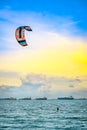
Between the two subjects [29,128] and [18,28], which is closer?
[18,28]

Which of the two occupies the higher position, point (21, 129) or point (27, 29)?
point (27, 29)

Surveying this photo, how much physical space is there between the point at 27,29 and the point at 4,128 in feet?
65.2

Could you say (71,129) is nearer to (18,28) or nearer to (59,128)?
(59,128)

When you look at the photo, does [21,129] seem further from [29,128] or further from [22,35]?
[22,35]

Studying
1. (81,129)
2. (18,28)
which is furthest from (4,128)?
(18,28)

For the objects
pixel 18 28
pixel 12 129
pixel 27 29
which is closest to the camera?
pixel 27 29

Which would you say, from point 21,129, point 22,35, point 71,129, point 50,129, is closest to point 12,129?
point 21,129

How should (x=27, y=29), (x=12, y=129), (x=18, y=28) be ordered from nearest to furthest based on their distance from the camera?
(x=27, y=29), (x=18, y=28), (x=12, y=129)

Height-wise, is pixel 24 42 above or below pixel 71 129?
above

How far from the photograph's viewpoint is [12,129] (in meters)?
47.2

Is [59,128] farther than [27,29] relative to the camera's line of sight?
Yes

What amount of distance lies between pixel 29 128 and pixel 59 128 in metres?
4.65

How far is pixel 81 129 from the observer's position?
4822cm

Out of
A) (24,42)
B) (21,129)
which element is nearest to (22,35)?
(24,42)
